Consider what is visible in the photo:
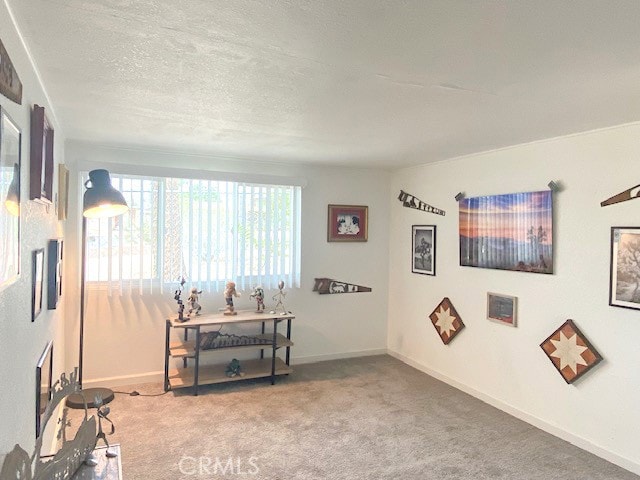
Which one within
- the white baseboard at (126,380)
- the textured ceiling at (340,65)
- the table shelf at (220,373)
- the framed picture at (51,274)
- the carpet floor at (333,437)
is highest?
the textured ceiling at (340,65)

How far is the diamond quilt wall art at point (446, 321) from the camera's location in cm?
414

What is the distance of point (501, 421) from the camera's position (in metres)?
3.40

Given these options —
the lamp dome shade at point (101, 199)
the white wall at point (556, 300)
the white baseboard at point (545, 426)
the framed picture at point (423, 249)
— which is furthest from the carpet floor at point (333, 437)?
the lamp dome shade at point (101, 199)

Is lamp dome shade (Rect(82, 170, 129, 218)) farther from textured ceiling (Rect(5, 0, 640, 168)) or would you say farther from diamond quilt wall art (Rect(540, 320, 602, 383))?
diamond quilt wall art (Rect(540, 320, 602, 383))

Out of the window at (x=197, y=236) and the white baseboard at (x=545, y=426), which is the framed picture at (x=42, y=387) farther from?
the white baseboard at (x=545, y=426)

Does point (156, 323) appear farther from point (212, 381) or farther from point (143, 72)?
point (143, 72)

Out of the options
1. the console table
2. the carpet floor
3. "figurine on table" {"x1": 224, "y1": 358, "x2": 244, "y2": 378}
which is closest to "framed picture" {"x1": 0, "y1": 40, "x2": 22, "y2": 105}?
the carpet floor

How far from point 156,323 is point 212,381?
795mm

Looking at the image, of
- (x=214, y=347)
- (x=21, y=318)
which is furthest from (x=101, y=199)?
(x=214, y=347)

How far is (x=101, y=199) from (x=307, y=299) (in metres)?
2.50

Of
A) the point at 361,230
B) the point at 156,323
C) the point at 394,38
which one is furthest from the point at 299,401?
the point at 394,38

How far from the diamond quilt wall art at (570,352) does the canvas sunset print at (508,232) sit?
465 mm

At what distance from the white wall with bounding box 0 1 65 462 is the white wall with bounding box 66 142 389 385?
199 cm

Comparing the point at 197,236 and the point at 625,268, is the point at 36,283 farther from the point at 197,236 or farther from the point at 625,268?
the point at 625,268
